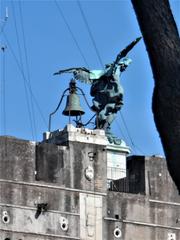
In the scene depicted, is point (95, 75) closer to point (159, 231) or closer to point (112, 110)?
point (112, 110)

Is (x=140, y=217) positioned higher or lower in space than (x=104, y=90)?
lower

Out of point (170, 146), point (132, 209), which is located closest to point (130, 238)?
point (132, 209)

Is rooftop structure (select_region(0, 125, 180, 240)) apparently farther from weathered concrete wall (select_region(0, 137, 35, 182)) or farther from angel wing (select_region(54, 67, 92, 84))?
angel wing (select_region(54, 67, 92, 84))

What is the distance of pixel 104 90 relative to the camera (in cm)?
5188

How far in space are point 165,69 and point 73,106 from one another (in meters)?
31.6

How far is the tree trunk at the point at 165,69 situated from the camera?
1509cm

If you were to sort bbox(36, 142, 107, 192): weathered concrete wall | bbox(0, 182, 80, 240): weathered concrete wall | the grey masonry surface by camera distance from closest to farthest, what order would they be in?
bbox(0, 182, 80, 240): weathered concrete wall → the grey masonry surface → bbox(36, 142, 107, 192): weathered concrete wall

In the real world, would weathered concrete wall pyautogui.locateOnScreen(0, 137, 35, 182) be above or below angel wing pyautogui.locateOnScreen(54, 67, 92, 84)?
below

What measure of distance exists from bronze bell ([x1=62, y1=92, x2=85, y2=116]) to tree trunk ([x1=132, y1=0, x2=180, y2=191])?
3148 centimetres

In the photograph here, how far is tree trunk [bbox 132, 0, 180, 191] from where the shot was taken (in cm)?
1509

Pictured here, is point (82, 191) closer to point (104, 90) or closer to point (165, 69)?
point (104, 90)

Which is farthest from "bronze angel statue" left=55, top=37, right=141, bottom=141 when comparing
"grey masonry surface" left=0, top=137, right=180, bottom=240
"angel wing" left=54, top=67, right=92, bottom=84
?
"grey masonry surface" left=0, top=137, right=180, bottom=240

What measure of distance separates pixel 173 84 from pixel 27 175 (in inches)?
1268

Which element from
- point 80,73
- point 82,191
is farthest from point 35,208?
point 80,73
